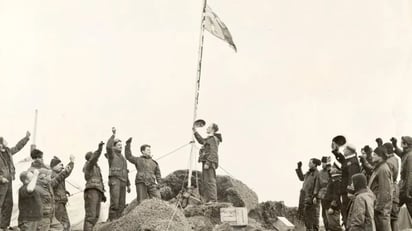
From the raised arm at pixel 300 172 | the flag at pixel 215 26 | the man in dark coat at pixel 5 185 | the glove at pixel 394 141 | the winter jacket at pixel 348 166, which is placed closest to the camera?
the winter jacket at pixel 348 166

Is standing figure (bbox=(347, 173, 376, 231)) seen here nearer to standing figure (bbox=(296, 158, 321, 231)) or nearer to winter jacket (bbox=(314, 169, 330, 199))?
winter jacket (bbox=(314, 169, 330, 199))

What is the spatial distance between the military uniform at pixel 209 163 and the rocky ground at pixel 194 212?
1.21ft

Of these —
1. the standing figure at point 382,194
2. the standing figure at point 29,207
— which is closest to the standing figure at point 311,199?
the standing figure at point 382,194

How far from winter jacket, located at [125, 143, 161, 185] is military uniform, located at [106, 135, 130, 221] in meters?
0.27

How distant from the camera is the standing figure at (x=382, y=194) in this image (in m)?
9.89

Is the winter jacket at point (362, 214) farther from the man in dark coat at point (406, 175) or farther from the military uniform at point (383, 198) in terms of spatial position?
the man in dark coat at point (406, 175)

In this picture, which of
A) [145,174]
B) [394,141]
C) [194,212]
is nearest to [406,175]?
[394,141]

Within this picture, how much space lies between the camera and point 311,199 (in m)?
13.2

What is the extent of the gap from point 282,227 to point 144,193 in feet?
10.6

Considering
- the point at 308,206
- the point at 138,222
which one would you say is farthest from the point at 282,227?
the point at 138,222

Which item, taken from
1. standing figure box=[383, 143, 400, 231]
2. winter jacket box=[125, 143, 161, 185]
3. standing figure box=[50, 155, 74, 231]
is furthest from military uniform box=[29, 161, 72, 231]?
standing figure box=[383, 143, 400, 231]

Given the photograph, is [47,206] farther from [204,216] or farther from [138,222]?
[204,216]

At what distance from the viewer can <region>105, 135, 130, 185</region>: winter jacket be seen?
12852mm

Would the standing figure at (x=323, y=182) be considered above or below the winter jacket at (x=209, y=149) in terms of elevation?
below
